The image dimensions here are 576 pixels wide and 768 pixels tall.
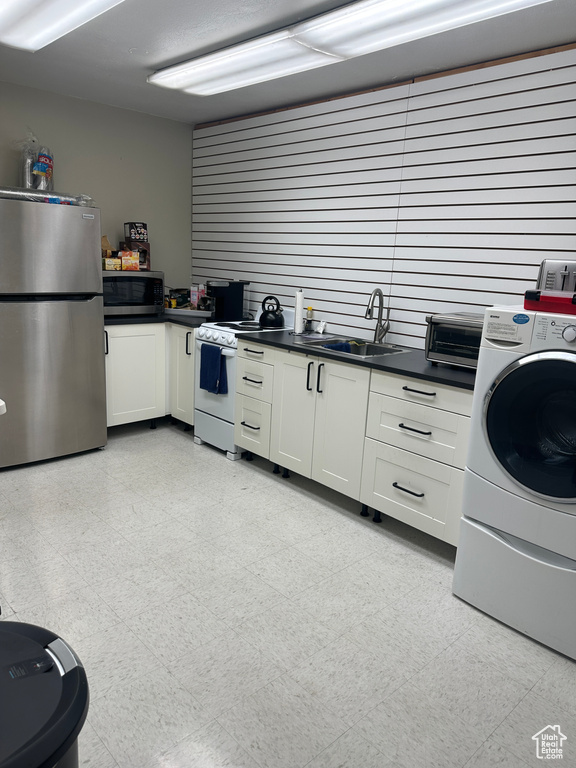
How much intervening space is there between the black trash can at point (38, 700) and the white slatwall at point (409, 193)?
2835mm

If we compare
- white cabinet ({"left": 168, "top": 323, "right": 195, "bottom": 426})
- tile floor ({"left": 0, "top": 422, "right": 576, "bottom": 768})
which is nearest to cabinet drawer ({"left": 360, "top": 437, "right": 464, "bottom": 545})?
tile floor ({"left": 0, "top": 422, "right": 576, "bottom": 768})

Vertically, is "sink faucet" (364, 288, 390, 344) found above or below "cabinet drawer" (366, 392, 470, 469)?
above

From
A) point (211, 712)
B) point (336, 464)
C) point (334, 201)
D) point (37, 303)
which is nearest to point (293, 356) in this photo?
point (336, 464)

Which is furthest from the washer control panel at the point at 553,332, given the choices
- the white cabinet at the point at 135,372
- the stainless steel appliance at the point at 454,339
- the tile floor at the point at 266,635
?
the white cabinet at the point at 135,372

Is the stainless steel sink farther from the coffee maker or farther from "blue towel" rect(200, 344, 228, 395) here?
the coffee maker

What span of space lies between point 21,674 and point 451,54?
3336 millimetres

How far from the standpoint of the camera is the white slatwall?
111 inches

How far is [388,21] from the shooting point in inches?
93.1

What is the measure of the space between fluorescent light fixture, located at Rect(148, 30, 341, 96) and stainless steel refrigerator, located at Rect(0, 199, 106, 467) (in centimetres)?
106

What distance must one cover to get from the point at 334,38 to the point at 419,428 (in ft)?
6.47

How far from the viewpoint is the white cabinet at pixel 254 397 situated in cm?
363

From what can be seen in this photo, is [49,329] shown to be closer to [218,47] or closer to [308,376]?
[308,376]

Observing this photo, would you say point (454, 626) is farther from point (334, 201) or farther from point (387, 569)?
point (334, 201)

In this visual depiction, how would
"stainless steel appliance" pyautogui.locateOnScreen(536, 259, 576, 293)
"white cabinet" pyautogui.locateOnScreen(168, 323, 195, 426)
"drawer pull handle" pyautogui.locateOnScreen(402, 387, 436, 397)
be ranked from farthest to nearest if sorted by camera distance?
"white cabinet" pyautogui.locateOnScreen(168, 323, 195, 426), "drawer pull handle" pyautogui.locateOnScreen(402, 387, 436, 397), "stainless steel appliance" pyautogui.locateOnScreen(536, 259, 576, 293)
